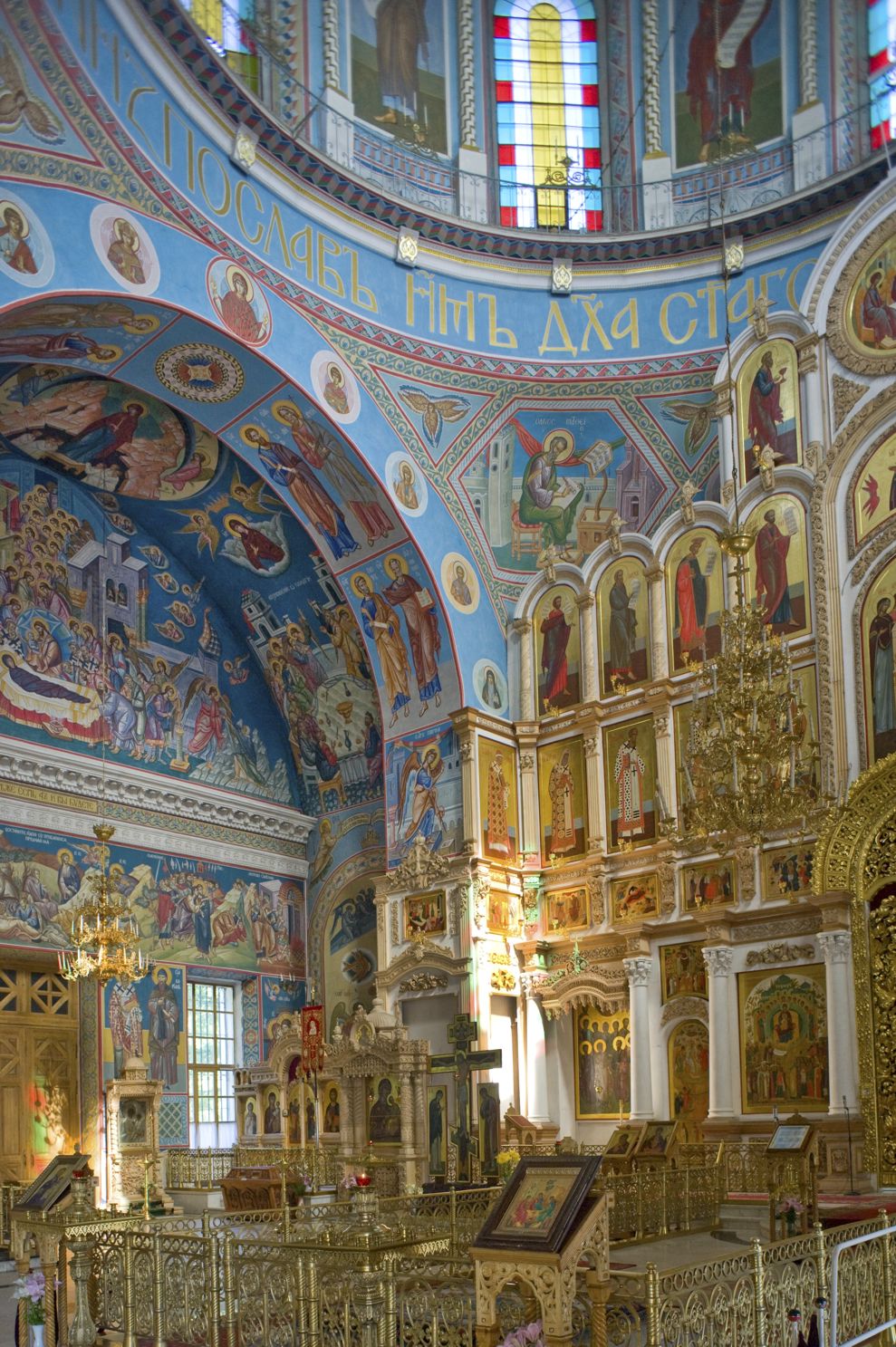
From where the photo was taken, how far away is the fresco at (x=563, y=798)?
706 inches

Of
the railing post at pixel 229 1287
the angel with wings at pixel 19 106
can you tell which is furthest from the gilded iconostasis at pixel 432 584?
the railing post at pixel 229 1287

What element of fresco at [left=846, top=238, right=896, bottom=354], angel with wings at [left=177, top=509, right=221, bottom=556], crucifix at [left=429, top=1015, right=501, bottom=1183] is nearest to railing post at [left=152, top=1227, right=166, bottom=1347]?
crucifix at [left=429, top=1015, right=501, bottom=1183]

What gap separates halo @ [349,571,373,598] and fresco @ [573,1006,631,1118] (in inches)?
233

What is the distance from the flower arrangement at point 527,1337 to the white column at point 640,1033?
30.2ft

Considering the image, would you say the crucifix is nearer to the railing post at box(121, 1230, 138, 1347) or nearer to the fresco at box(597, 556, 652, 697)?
the fresco at box(597, 556, 652, 697)

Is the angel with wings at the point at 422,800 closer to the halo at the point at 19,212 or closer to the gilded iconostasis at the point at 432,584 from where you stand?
the gilded iconostasis at the point at 432,584

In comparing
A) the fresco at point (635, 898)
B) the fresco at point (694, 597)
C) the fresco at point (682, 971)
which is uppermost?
the fresco at point (694, 597)

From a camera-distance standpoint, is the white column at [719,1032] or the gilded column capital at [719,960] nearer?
the white column at [719,1032]

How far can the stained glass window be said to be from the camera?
17547 mm

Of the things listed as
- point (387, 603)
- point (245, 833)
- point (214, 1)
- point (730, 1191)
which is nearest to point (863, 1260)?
point (730, 1191)

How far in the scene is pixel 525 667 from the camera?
18.9m

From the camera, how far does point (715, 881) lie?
16.1 metres

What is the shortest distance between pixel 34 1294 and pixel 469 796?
958cm

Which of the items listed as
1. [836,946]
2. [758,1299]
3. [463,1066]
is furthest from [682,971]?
[758,1299]
